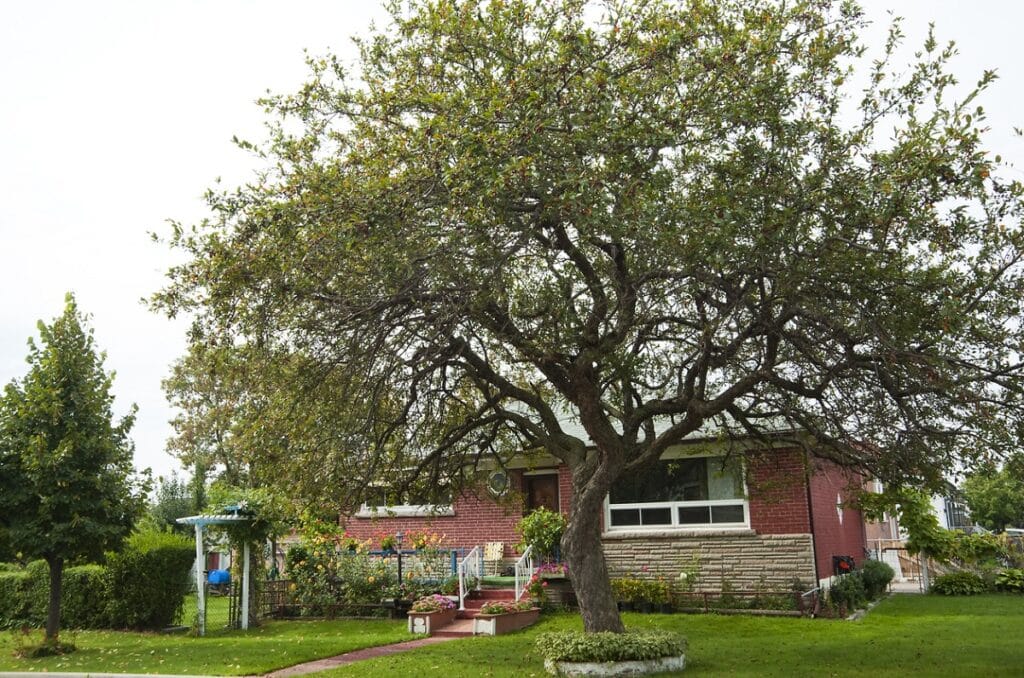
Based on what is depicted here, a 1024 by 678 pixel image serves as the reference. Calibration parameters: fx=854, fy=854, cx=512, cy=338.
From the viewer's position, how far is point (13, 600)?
68.3ft

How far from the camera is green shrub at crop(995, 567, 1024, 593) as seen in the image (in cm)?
2323

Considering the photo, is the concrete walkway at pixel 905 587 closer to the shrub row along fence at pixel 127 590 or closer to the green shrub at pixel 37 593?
the shrub row along fence at pixel 127 590

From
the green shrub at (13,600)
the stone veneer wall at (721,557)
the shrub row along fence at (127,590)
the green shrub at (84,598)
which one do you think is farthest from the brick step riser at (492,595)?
the green shrub at (13,600)

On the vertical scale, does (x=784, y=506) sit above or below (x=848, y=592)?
above

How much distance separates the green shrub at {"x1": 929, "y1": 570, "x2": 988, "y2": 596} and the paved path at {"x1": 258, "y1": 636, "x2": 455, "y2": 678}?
15.3m

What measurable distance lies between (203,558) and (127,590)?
2.23 metres

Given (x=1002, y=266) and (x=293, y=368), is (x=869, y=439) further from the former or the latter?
(x=293, y=368)

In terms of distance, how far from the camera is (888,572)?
976 inches

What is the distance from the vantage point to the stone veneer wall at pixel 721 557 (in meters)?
18.6

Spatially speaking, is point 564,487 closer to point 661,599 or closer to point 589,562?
point 661,599

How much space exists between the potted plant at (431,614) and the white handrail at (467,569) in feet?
1.37

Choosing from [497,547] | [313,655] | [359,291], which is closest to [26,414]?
[313,655]

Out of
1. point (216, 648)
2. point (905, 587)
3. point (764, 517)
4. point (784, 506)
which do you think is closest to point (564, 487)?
point (764, 517)

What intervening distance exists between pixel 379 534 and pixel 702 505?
362 inches
